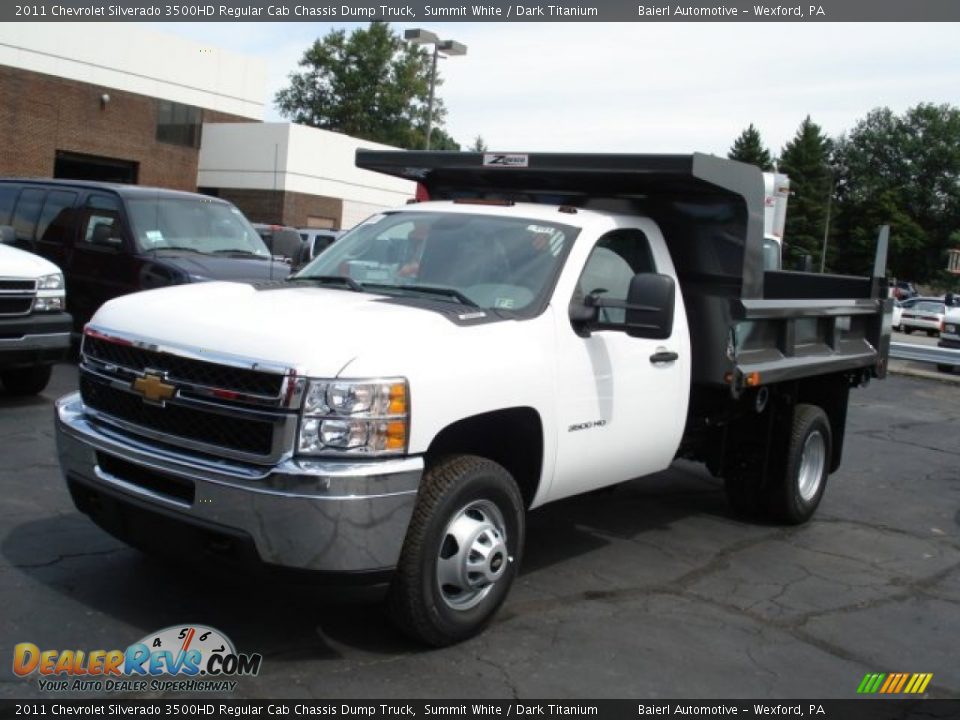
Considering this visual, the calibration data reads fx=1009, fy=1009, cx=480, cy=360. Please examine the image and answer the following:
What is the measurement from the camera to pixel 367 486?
3891mm

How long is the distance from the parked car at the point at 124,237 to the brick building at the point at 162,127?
22.6m

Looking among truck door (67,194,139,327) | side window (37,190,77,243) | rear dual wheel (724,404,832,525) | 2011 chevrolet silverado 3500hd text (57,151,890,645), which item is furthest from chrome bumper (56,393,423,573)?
side window (37,190,77,243)

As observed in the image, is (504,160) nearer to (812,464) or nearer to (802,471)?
(802,471)

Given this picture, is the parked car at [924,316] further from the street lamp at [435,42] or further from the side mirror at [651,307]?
the side mirror at [651,307]

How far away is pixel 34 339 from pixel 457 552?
5.66 metres

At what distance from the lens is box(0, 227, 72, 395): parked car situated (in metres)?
8.42

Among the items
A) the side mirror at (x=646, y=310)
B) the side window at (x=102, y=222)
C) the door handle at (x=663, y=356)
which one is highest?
the side window at (x=102, y=222)

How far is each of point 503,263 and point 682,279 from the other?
1.54 meters

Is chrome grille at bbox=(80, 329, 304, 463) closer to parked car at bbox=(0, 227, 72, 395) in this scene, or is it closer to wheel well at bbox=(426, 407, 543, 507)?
wheel well at bbox=(426, 407, 543, 507)

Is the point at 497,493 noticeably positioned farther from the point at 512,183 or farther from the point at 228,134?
the point at 228,134

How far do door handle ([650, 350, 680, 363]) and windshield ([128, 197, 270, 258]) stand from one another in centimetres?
675

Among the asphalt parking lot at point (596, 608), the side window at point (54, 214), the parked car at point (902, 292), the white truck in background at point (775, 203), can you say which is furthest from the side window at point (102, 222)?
the parked car at point (902, 292)

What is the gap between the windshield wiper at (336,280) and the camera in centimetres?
513
